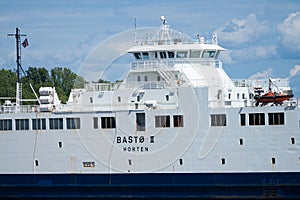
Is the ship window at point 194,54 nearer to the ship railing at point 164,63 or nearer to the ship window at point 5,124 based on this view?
the ship railing at point 164,63

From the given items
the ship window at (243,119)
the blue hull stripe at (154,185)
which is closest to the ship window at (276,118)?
the ship window at (243,119)

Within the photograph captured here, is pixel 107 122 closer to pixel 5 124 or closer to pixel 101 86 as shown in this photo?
pixel 101 86

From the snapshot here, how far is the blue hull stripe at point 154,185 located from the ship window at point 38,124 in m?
2.08

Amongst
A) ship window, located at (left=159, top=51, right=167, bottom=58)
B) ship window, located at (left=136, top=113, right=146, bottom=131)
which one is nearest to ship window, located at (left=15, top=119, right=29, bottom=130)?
ship window, located at (left=136, top=113, right=146, bottom=131)

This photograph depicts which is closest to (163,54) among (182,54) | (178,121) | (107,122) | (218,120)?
(182,54)

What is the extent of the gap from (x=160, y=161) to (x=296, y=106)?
6.07m

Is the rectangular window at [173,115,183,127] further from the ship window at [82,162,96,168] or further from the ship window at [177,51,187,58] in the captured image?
the ship window at [82,162,96,168]

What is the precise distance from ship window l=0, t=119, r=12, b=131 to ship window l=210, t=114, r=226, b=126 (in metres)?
9.33

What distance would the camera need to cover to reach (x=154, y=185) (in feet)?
111

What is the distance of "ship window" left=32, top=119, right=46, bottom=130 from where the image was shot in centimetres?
3547

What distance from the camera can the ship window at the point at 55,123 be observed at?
35.1m

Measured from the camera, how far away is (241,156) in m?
32.7
